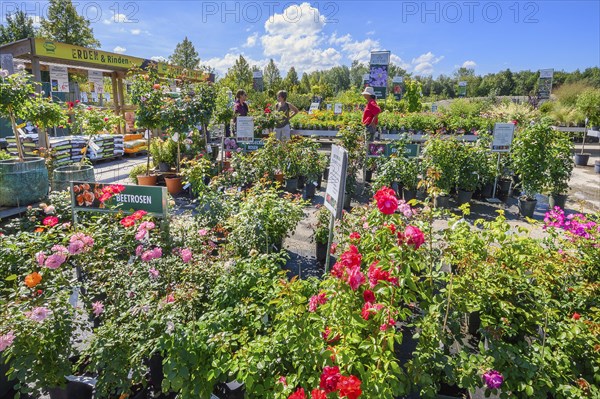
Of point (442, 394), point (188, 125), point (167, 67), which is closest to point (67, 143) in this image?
point (188, 125)

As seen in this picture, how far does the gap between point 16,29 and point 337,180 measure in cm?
3882

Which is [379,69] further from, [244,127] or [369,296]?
[369,296]

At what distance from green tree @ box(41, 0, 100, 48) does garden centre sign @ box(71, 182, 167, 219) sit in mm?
28660

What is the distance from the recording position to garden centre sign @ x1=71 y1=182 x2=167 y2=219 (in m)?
3.12

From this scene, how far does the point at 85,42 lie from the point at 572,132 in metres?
31.9

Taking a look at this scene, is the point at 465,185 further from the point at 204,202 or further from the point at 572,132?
the point at 572,132

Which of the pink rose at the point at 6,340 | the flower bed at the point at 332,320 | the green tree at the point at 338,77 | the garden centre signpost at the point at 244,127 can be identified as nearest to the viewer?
the flower bed at the point at 332,320

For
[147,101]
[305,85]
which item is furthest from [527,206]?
[305,85]

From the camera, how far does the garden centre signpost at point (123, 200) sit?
3117 mm

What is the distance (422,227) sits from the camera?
220 cm

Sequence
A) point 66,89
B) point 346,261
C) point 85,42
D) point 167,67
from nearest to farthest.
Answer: point 346,261 → point 66,89 → point 167,67 → point 85,42

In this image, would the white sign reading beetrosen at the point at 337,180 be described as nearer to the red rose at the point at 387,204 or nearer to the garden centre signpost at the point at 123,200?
the red rose at the point at 387,204

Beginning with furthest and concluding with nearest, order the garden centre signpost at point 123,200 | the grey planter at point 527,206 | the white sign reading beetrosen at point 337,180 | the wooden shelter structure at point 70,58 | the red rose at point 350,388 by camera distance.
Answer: the wooden shelter structure at point 70,58, the grey planter at point 527,206, the garden centre signpost at point 123,200, the white sign reading beetrosen at point 337,180, the red rose at point 350,388

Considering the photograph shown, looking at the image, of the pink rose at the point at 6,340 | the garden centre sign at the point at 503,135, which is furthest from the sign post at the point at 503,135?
the pink rose at the point at 6,340
